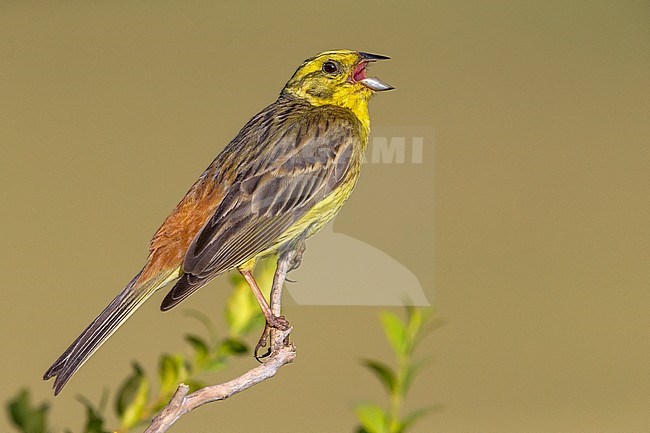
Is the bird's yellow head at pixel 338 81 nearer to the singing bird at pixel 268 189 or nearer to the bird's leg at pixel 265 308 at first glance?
the singing bird at pixel 268 189

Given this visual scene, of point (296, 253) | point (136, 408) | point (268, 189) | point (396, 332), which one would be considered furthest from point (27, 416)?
point (296, 253)

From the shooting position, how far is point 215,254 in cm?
104

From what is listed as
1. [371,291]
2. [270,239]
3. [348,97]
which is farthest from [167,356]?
[371,291]

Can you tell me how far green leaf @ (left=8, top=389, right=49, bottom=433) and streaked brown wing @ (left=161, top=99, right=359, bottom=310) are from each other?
0.33 metres

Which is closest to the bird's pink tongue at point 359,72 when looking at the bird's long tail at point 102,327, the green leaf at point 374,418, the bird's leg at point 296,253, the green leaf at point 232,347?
the bird's leg at point 296,253

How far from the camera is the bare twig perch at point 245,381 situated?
31.2 inches

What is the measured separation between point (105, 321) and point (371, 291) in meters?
1.07

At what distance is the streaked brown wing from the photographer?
3.43 feet

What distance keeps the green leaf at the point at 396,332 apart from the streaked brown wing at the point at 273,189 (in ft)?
0.91

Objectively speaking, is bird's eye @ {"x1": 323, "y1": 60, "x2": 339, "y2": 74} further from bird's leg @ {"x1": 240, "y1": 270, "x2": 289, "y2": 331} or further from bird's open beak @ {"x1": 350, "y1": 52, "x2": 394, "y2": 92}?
bird's leg @ {"x1": 240, "y1": 270, "x2": 289, "y2": 331}

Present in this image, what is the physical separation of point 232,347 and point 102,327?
0.19 m

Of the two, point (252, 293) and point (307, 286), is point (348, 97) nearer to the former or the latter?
point (252, 293)

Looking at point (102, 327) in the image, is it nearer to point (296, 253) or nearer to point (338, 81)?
point (296, 253)

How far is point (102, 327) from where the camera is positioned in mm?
966
